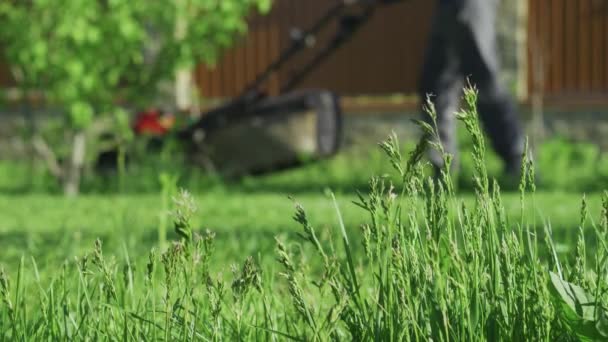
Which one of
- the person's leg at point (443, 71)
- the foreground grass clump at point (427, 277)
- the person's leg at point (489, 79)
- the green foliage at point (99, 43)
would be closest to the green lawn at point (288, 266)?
the foreground grass clump at point (427, 277)

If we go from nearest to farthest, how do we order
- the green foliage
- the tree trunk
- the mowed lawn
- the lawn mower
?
the mowed lawn → the green foliage → the lawn mower → the tree trunk

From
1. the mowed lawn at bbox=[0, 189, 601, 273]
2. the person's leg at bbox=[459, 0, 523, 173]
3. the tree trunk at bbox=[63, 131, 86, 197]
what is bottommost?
the mowed lawn at bbox=[0, 189, 601, 273]

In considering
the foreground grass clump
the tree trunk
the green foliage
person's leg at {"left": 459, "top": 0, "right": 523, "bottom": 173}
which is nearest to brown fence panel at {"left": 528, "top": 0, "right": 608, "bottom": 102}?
person's leg at {"left": 459, "top": 0, "right": 523, "bottom": 173}

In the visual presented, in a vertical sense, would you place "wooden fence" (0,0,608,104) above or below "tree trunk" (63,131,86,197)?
above

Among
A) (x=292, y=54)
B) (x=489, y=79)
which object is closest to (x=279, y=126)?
(x=292, y=54)

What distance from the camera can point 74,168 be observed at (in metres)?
8.43

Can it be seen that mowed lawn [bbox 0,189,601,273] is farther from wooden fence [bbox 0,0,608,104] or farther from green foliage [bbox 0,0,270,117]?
wooden fence [bbox 0,0,608,104]

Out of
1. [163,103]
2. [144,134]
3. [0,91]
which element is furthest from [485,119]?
[163,103]

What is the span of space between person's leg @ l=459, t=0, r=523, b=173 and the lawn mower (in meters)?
0.76

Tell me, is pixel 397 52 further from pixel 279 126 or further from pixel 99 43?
pixel 99 43

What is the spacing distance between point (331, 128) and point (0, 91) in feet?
8.35

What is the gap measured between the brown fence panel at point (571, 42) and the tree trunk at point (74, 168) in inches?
176

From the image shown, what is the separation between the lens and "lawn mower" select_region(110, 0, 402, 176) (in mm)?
8039

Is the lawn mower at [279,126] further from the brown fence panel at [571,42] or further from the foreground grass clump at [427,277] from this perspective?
the foreground grass clump at [427,277]
